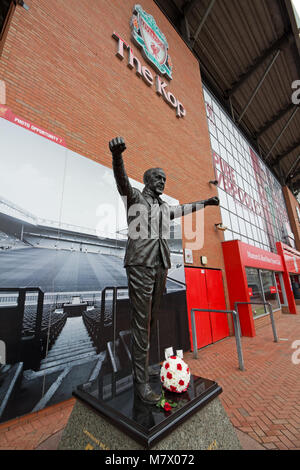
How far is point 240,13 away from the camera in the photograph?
940 cm

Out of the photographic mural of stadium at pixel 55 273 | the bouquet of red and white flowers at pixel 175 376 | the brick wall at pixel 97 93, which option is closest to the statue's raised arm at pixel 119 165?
the bouquet of red and white flowers at pixel 175 376

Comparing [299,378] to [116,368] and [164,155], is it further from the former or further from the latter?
[164,155]

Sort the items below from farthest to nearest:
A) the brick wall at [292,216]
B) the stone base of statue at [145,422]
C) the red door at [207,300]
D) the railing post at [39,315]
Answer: the brick wall at [292,216] → the red door at [207,300] → the railing post at [39,315] → the stone base of statue at [145,422]

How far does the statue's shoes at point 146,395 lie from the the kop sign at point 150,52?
6.39 meters

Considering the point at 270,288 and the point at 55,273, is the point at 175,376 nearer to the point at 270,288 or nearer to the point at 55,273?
the point at 55,273

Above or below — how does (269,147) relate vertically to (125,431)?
above

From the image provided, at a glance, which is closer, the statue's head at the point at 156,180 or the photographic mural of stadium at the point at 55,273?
the statue's head at the point at 156,180

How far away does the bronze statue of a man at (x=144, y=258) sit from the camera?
1.54 metres

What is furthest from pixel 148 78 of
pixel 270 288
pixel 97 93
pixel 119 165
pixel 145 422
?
pixel 270 288

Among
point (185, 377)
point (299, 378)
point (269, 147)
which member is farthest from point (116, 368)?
point (269, 147)

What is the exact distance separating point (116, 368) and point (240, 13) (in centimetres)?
1453

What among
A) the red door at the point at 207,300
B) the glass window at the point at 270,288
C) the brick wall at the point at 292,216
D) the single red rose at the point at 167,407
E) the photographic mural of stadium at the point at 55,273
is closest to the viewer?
the single red rose at the point at 167,407

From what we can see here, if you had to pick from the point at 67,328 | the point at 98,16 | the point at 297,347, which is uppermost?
the point at 98,16

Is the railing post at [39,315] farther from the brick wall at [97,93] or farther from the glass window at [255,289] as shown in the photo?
the glass window at [255,289]
